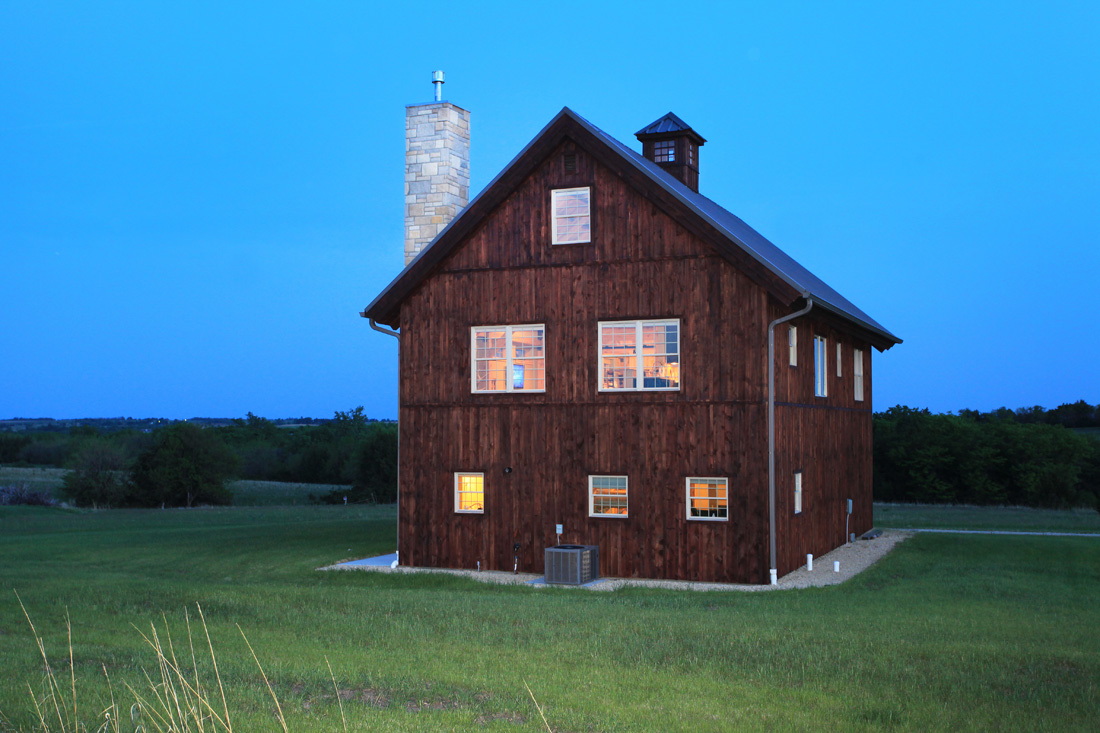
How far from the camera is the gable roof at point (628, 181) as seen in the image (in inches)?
679

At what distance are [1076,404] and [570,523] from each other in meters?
78.5

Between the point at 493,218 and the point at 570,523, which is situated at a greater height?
the point at 493,218

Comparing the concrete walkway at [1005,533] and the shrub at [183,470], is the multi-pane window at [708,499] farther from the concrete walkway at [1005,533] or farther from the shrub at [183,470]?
the shrub at [183,470]

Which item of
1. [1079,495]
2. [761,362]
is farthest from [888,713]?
[1079,495]

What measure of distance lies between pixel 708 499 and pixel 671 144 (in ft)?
35.1

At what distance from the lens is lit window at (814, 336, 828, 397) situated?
68.9 feet

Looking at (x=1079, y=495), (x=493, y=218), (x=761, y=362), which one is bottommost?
(x=1079, y=495)

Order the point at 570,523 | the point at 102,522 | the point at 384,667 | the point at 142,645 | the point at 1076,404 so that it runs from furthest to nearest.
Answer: the point at 1076,404 < the point at 102,522 < the point at 570,523 < the point at 142,645 < the point at 384,667

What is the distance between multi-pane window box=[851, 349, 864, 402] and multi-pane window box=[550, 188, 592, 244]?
9294mm

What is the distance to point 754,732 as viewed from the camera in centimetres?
677

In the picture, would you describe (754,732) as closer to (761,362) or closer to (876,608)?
(876,608)

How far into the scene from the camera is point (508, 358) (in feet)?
64.1

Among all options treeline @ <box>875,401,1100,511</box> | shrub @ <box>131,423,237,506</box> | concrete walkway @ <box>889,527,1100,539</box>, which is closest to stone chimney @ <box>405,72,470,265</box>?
concrete walkway @ <box>889,527,1100,539</box>

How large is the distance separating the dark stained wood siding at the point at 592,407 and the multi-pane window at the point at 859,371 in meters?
4.62
